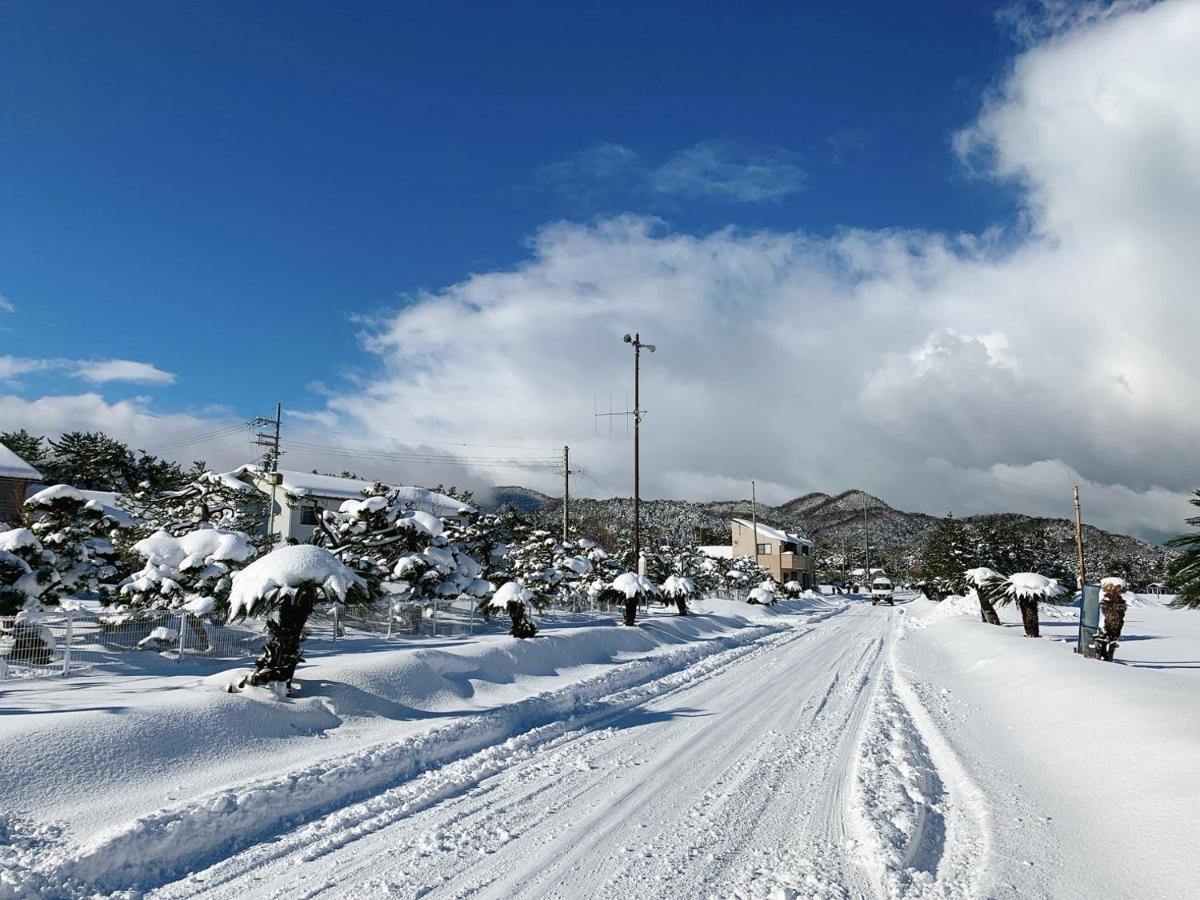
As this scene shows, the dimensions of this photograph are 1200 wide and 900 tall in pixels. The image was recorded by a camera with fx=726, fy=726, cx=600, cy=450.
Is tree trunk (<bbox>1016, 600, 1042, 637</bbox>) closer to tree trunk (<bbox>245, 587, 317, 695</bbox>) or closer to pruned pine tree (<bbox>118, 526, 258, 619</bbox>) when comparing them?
tree trunk (<bbox>245, 587, 317, 695</bbox>)

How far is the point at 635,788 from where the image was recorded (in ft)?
26.2

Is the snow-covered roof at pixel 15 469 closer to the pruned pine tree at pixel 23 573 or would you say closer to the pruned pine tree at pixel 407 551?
the pruned pine tree at pixel 407 551

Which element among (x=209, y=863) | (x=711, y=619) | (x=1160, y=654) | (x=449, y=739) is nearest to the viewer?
(x=209, y=863)

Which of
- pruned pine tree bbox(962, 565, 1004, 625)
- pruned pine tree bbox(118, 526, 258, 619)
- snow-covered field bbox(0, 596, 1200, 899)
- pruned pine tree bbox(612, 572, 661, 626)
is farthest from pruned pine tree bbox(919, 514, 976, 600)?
pruned pine tree bbox(118, 526, 258, 619)

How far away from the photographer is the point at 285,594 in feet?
34.4

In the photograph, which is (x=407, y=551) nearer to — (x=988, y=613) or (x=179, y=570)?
(x=179, y=570)

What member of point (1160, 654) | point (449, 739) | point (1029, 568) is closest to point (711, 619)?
point (1160, 654)

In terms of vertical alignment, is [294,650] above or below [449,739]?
above

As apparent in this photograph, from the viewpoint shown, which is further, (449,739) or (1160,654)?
(1160,654)

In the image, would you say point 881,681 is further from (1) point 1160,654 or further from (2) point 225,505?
(2) point 225,505

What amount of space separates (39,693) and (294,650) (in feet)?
16.5

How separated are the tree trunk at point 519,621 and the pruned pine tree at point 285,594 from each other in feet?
28.0

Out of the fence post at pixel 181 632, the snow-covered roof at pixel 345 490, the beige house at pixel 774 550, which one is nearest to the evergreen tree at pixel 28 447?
the snow-covered roof at pixel 345 490

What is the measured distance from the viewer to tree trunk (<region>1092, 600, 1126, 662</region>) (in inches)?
731
